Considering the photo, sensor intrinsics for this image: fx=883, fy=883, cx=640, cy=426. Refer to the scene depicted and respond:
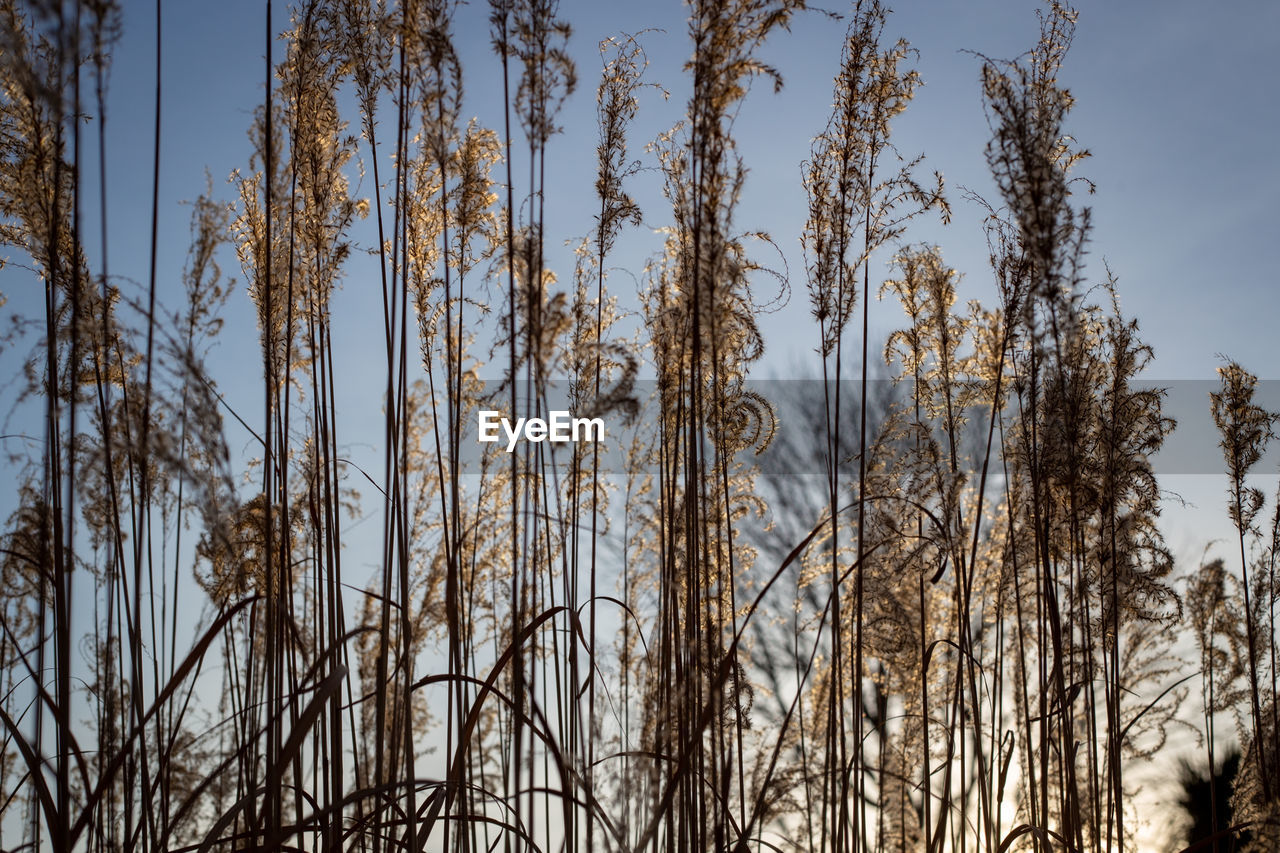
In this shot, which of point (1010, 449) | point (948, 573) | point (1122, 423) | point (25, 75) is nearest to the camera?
point (25, 75)

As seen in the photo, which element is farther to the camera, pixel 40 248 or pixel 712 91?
pixel 40 248

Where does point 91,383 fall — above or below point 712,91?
below

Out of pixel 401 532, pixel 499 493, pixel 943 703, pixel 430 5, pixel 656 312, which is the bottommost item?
pixel 943 703

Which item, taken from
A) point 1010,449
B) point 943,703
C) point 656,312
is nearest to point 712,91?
point 656,312

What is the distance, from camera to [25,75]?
1238 millimetres

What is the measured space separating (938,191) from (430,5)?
1309 mm

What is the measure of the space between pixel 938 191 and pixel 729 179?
2.84ft

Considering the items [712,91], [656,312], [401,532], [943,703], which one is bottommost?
[943,703]

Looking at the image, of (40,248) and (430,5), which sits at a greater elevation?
(430,5)

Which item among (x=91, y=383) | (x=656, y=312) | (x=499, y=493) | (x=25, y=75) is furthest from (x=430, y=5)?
(x=499, y=493)

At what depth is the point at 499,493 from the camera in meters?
3.34

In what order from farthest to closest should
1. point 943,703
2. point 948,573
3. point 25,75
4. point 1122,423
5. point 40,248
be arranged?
point 948,573 → point 943,703 → point 1122,423 → point 40,248 → point 25,75

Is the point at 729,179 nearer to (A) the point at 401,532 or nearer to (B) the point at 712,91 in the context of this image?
(B) the point at 712,91

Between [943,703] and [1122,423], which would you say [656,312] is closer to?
[1122,423]
